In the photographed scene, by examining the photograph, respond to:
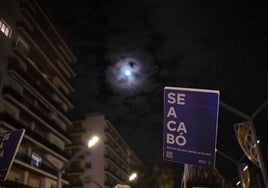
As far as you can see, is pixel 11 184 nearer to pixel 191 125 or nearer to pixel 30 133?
pixel 30 133

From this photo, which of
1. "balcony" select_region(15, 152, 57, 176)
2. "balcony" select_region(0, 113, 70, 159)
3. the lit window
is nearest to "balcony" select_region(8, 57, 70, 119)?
"balcony" select_region(0, 113, 70, 159)

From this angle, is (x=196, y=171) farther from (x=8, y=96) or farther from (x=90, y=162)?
(x=90, y=162)

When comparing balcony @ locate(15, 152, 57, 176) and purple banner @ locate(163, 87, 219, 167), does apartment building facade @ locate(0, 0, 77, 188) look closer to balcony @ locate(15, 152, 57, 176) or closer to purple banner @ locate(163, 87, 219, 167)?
balcony @ locate(15, 152, 57, 176)

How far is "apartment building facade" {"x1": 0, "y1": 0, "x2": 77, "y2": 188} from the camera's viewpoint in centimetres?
3469

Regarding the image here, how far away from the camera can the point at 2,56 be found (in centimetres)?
3450

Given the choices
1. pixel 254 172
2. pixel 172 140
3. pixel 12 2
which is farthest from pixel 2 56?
pixel 172 140

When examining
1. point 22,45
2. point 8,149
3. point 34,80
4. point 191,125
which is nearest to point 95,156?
point 34,80

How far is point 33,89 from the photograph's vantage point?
39.9 metres

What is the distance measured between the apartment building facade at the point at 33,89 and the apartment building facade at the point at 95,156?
14624 millimetres

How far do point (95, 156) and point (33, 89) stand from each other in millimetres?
30469

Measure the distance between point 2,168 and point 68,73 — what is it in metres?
44.4

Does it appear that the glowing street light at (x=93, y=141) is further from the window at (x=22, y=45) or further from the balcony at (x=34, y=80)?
the window at (x=22, y=45)

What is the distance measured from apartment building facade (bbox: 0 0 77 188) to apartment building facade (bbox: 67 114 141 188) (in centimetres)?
1462

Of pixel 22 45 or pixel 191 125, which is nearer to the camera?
pixel 191 125
